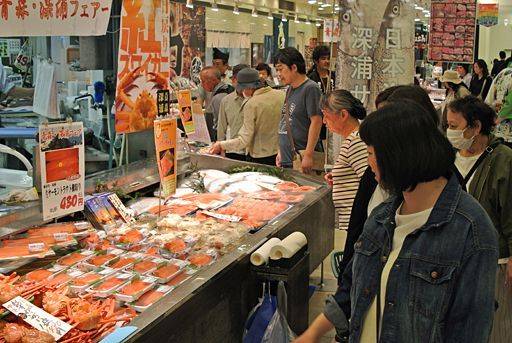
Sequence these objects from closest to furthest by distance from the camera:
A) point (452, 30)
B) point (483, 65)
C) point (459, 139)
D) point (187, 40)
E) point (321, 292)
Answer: point (459, 139) < point (321, 292) < point (452, 30) < point (187, 40) < point (483, 65)

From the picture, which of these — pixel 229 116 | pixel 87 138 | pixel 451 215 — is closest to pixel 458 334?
pixel 451 215

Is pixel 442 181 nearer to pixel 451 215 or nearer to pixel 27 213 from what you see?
pixel 451 215

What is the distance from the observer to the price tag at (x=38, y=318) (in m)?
2.71

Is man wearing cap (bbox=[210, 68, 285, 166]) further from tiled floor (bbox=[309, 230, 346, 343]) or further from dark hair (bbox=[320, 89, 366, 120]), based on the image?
dark hair (bbox=[320, 89, 366, 120])

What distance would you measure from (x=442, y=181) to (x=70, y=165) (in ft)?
6.78

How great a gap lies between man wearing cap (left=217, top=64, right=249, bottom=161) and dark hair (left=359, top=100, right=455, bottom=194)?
214 inches

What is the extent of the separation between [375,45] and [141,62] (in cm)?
234

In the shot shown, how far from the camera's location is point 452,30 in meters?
10.7

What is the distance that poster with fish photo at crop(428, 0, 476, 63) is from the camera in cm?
1057

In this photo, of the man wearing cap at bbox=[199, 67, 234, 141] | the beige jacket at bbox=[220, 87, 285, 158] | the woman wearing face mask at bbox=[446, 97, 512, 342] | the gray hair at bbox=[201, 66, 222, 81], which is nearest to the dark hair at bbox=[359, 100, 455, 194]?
the woman wearing face mask at bbox=[446, 97, 512, 342]

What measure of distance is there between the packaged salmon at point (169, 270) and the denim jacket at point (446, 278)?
4.72ft

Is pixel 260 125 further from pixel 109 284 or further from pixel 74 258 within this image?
pixel 109 284

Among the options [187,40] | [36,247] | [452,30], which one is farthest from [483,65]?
[36,247]

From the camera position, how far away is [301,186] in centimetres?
588
